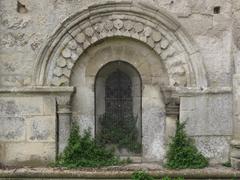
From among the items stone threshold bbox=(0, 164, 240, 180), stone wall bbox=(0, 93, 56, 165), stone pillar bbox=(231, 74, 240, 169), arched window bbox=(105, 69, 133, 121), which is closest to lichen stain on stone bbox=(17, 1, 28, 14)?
stone wall bbox=(0, 93, 56, 165)

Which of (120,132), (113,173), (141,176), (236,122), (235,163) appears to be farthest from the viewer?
(120,132)

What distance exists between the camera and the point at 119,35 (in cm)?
762

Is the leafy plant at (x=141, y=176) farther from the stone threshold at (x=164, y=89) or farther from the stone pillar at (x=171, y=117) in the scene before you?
the stone threshold at (x=164, y=89)

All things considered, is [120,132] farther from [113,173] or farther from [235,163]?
[235,163]

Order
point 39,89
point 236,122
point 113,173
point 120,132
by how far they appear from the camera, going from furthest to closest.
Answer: point 120,132, point 39,89, point 236,122, point 113,173

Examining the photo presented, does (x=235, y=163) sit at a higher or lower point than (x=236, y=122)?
lower

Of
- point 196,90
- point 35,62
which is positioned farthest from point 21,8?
point 196,90

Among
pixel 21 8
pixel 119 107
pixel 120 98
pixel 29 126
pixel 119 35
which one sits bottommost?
pixel 29 126

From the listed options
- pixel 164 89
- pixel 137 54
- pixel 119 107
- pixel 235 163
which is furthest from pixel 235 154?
pixel 137 54

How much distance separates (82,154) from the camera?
7.60m

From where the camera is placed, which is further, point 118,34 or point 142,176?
point 118,34

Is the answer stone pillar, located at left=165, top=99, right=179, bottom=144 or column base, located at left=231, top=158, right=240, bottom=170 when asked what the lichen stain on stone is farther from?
column base, located at left=231, top=158, right=240, bottom=170

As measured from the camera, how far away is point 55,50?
7.64 m

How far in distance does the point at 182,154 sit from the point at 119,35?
8.43ft
